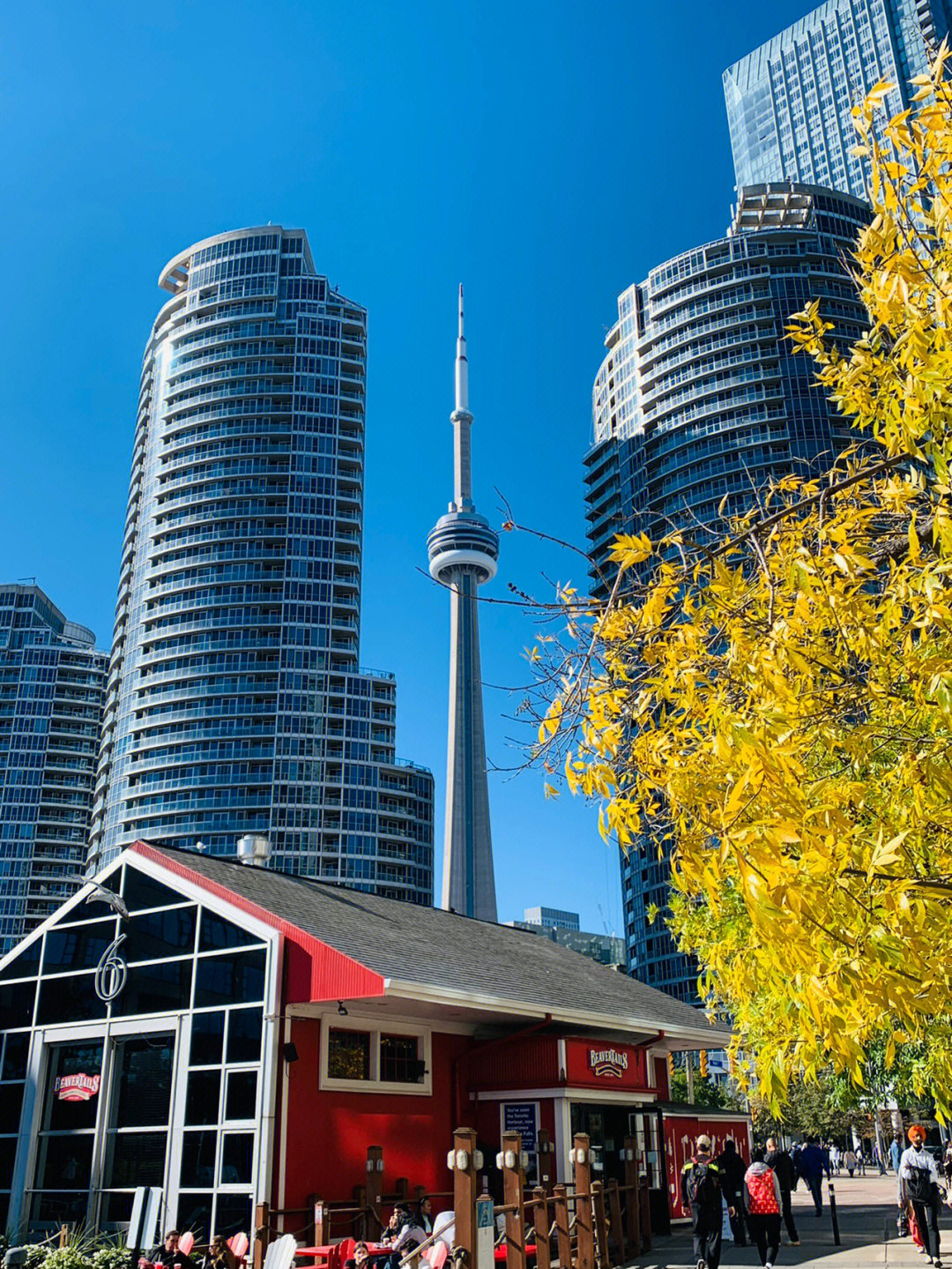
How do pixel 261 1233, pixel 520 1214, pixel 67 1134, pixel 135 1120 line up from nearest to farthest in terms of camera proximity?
pixel 520 1214 < pixel 261 1233 < pixel 135 1120 < pixel 67 1134

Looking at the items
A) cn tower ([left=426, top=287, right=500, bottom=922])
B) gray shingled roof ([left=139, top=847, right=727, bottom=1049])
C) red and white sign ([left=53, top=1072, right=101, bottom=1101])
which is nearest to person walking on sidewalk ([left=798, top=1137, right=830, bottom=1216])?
gray shingled roof ([left=139, top=847, right=727, bottom=1049])

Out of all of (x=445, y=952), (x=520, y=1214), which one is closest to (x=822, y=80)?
(x=445, y=952)

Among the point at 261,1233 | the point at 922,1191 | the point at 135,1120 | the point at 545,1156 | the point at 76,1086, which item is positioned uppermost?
the point at 76,1086

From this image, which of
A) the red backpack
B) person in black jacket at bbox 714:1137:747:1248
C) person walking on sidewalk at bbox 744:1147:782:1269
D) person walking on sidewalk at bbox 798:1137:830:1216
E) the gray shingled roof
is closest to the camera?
person walking on sidewalk at bbox 744:1147:782:1269

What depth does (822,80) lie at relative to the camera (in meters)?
182

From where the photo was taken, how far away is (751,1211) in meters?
15.8

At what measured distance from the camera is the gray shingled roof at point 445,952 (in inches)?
692

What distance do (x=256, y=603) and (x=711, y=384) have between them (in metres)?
55.0

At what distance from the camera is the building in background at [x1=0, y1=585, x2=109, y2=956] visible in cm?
12538

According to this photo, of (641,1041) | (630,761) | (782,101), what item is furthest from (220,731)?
(782,101)

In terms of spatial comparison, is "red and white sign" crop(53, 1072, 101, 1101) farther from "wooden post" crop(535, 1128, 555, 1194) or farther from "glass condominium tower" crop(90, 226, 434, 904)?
"glass condominium tower" crop(90, 226, 434, 904)

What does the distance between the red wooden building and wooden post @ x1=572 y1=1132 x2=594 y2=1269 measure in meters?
2.74

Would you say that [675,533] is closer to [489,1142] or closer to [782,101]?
[489,1142]

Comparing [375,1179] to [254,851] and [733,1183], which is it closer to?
[733,1183]
